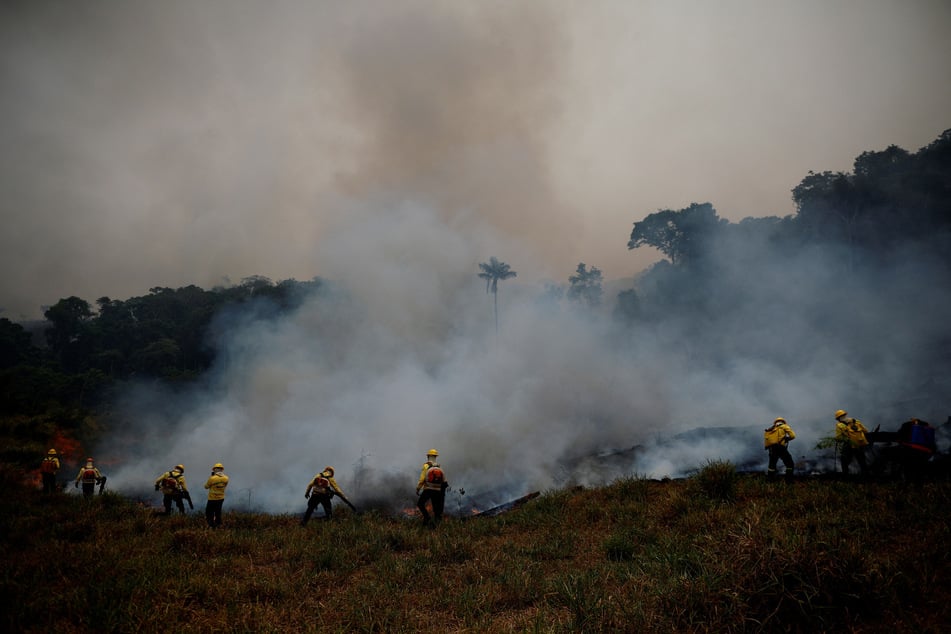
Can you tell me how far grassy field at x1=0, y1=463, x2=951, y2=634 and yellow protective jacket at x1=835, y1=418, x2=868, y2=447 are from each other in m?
1.86

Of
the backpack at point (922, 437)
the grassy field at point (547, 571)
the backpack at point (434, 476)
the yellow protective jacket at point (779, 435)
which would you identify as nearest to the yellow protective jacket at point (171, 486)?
the grassy field at point (547, 571)

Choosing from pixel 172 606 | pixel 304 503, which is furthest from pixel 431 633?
pixel 304 503

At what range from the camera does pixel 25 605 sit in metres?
4.40

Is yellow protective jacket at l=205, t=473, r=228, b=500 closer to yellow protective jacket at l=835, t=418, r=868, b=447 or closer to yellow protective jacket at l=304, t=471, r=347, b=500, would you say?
yellow protective jacket at l=304, t=471, r=347, b=500

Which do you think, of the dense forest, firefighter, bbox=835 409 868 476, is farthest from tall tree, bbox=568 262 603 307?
firefighter, bbox=835 409 868 476

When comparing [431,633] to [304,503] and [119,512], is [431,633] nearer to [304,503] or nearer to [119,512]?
[119,512]

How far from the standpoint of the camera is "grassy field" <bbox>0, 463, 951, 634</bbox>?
3863 millimetres

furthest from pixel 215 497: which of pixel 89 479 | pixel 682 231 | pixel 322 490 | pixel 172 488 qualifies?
pixel 682 231

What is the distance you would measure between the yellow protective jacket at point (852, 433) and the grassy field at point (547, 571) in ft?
6.12

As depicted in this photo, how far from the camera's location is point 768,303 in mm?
35969

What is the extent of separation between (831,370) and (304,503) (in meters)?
33.2

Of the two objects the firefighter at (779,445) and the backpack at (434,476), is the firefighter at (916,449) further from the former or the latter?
the backpack at (434,476)

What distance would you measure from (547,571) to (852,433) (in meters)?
9.06

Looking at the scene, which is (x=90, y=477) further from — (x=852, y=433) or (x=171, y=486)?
(x=852, y=433)
